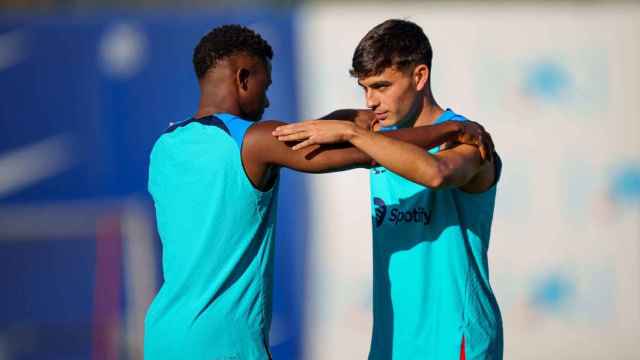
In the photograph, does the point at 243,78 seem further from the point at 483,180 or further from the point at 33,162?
the point at 33,162

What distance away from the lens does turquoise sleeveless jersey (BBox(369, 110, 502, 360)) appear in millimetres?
3469

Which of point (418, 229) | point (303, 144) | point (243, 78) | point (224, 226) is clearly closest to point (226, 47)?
point (243, 78)

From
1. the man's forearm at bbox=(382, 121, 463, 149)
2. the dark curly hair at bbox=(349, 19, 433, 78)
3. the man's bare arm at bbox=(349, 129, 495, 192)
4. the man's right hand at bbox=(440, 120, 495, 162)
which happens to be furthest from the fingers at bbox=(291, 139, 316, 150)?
the man's right hand at bbox=(440, 120, 495, 162)

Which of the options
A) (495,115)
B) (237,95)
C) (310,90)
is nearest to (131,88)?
(310,90)

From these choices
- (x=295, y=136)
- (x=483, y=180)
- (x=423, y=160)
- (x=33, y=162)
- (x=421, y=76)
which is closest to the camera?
(x=423, y=160)

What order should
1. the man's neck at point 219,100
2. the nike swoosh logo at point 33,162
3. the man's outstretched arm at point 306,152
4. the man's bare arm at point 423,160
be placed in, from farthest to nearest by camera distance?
the nike swoosh logo at point 33,162, the man's neck at point 219,100, the man's outstretched arm at point 306,152, the man's bare arm at point 423,160

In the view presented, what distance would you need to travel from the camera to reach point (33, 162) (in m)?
7.64

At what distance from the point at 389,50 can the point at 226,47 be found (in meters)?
0.56

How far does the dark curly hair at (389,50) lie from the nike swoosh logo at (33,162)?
449 cm

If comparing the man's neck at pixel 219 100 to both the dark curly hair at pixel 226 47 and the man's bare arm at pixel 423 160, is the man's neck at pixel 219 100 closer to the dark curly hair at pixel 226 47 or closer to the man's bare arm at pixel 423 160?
the dark curly hair at pixel 226 47

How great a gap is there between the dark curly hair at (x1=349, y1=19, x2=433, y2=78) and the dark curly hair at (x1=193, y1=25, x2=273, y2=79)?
1.11 ft

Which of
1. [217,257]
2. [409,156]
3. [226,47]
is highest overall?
[226,47]

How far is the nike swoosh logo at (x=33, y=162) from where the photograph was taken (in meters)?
7.64

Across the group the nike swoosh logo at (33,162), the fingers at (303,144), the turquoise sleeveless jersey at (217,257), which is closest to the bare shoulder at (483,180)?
the fingers at (303,144)
